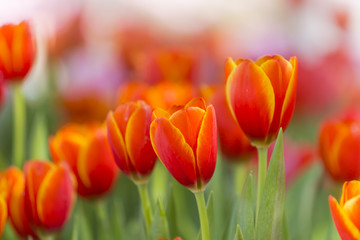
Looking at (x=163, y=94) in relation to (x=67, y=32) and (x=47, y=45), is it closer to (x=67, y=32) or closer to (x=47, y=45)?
(x=47, y=45)

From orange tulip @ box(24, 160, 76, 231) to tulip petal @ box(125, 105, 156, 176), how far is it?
62 mm

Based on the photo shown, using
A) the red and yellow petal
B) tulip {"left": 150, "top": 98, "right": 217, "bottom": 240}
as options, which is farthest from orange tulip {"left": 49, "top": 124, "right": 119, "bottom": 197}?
tulip {"left": 150, "top": 98, "right": 217, "bottom": 240}

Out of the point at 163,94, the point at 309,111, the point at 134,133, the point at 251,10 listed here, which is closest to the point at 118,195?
the point at 163,94

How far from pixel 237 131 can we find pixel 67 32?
740 mm

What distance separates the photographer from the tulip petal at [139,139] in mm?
368

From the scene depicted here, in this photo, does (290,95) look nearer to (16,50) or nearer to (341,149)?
(341,149)

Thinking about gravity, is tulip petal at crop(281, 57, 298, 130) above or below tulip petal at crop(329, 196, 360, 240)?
above

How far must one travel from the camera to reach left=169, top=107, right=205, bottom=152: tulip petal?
330 mm

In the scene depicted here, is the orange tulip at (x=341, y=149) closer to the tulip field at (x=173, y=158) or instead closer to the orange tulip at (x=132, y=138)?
the tulip field at (x=173, y=158)

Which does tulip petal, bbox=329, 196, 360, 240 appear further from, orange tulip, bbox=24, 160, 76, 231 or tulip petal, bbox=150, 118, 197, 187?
orange tulip, bbox=24, 160, 76, 231

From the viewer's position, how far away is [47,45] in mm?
795

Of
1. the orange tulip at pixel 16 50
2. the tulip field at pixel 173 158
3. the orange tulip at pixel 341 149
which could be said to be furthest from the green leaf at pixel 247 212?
the orange tulip at pixel 16 50

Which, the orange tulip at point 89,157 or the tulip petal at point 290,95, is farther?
the orange tulip at point 89,157

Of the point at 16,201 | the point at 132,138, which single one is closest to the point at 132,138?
the point at 132,138
